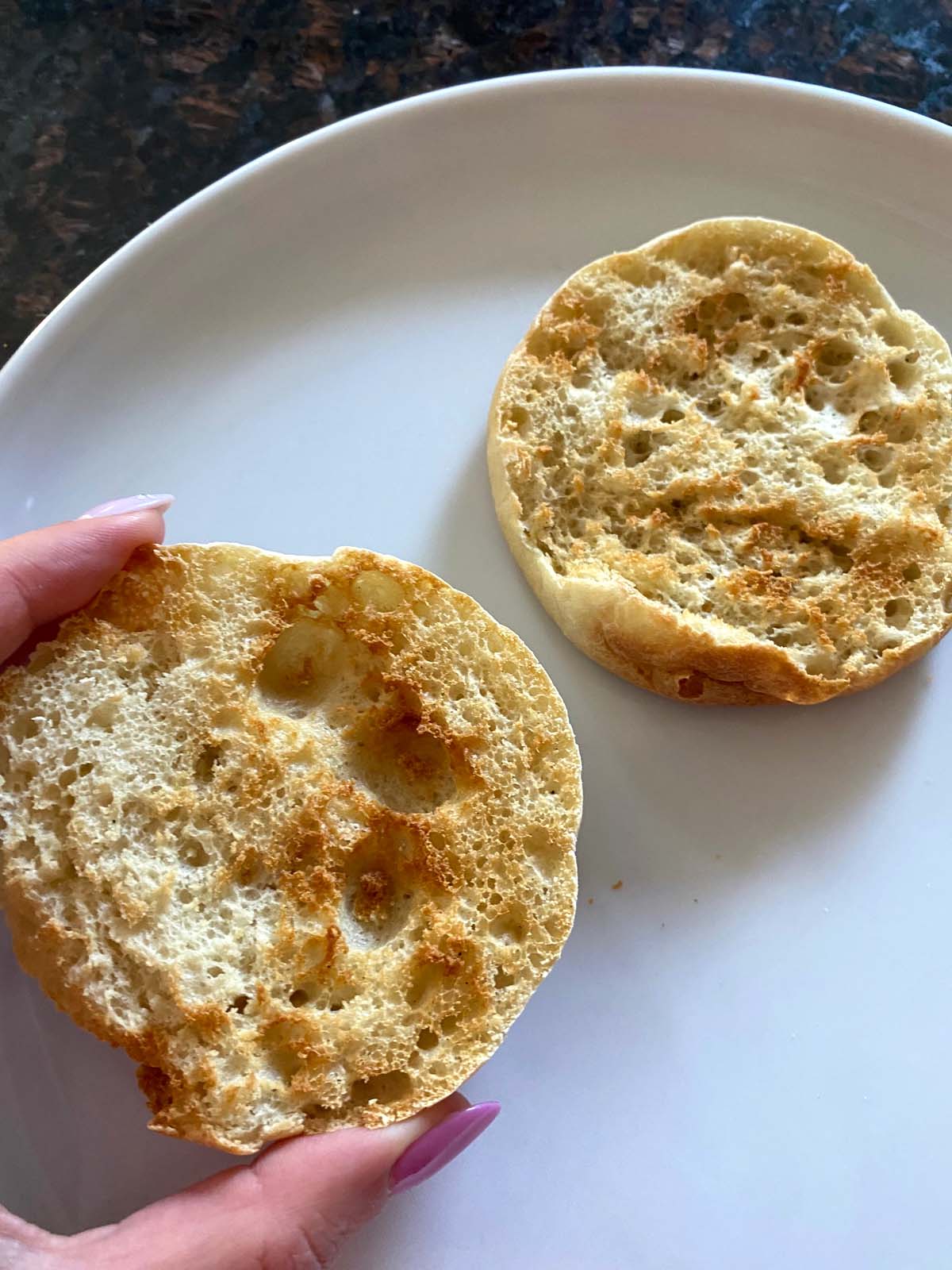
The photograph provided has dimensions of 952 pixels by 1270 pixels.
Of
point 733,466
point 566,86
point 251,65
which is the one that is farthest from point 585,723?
point 251,65

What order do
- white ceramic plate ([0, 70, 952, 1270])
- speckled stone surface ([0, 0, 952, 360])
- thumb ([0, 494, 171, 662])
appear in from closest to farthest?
1. thumb ([0, 494, 171, 662])
2. white ceramic plate ([0, 70, 952, 1270])
3. speckled stone surface ([0, 0, 952, 360])

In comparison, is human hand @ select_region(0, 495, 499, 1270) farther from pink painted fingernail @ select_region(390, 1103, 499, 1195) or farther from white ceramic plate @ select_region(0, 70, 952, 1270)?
white ceramic plate @ select_region(0, 70, 952, 1270)

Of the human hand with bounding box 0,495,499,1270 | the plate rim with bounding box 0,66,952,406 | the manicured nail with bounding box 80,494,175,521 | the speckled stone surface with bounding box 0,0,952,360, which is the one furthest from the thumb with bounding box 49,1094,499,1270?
the speckled stone surface with bounding box 0,0,952,360

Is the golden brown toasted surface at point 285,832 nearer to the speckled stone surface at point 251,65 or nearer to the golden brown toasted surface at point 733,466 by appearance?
the golden brown toasted surface at point 733,466

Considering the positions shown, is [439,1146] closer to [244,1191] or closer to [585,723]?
[244,1191]

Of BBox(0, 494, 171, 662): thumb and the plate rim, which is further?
the plate rim

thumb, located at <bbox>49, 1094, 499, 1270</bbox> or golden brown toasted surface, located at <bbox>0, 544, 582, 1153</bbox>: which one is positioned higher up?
golden brown toasted surface, located at <bbox>0, 544, 582, 1153</bbox>

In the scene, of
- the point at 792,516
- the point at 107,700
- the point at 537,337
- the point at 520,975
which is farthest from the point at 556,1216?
the point at 537,337

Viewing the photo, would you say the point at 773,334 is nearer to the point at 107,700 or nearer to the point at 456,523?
the point at 456,523

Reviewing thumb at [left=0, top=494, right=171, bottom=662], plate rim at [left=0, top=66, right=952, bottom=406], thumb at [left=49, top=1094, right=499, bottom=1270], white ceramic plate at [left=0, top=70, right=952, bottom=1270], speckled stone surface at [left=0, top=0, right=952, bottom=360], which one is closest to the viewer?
thumb at [left=49, top=1094, right=499, bottom=1270]
